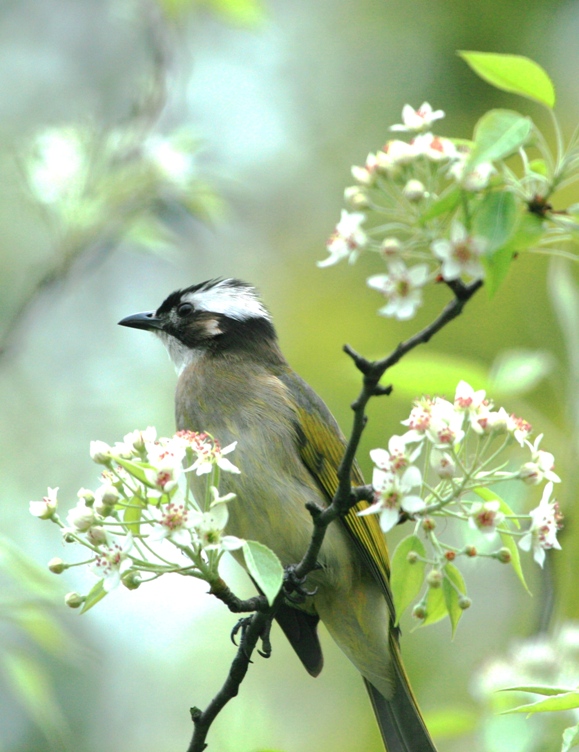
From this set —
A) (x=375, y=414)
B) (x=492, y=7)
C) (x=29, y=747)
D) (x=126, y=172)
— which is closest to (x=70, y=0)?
(x=492, y=7)

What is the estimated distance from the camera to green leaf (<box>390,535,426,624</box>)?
2357 millimetres

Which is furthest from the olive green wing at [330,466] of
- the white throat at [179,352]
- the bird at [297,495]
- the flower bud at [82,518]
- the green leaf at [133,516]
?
the flower bud at [82,518]

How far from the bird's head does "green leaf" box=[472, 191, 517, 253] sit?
2.96 m

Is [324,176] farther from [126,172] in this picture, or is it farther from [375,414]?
[126,172]

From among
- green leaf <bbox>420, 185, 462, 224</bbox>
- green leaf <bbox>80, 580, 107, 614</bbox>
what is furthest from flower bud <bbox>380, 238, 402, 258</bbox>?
green leaf <bbox>80, 580, 107, 614</bbox>

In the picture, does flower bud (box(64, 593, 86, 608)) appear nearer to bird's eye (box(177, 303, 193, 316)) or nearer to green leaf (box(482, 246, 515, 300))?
green leaf (box(482, 246, 515, 300))

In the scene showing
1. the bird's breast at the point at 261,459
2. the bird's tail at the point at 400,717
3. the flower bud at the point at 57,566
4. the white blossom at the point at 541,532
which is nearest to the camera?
the white blossom at the point at 541,532

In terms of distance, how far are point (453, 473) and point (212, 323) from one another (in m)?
2.73

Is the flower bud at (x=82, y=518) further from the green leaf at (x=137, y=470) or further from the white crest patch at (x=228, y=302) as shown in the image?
the white crest patch at (x=228, y=302)

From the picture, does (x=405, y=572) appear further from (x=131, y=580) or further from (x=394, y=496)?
(x=131, y=580)

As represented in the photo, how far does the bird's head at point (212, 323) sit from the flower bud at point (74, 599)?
7.52ft

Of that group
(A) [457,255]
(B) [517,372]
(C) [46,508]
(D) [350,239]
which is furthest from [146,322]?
(A) [457,255]

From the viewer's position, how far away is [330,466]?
421cm

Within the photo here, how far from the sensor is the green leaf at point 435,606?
2.57m
